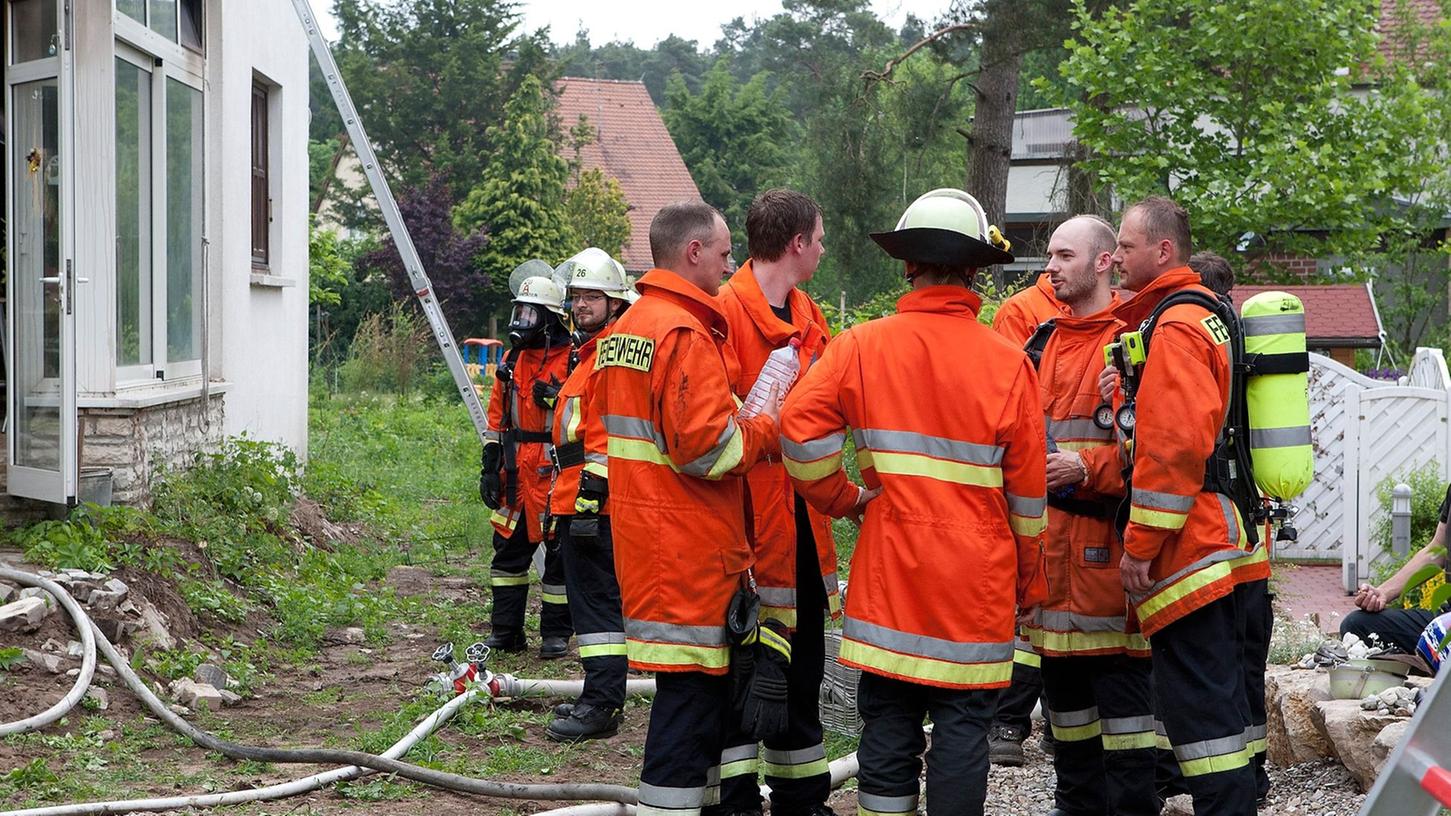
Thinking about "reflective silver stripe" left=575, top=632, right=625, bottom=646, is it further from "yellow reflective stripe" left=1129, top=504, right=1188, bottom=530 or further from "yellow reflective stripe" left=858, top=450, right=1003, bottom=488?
"yellow reflective stripe" left=1129, top=504, right=1188, bottom=530

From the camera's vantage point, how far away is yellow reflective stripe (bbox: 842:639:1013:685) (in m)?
3.96

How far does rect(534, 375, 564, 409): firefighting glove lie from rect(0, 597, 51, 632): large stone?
98.4 inches

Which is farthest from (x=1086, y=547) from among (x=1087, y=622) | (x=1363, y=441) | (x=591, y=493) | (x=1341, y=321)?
(x=1341, y=321)

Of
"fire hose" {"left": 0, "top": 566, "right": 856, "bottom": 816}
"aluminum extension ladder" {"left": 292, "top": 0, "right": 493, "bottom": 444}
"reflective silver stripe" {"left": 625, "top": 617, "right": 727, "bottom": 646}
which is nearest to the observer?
"reflective silver stripe" {"left": 625, "top": 617, "right": 727, "bottom": 646}

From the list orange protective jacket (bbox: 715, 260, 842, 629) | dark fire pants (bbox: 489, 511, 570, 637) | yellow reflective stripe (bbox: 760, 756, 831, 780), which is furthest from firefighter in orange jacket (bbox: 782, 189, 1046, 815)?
dark fire pants (bbox: 489, 511, 570, 637)

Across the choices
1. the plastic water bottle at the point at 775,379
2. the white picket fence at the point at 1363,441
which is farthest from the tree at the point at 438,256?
the plastic water bottle at the point at 775,379

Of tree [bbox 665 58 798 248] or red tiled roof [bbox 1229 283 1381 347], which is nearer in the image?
red tiled roof [bbox 1229 283 1381 347]

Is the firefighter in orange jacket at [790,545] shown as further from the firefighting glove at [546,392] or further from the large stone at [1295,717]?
the firefighting glove at [546,392]

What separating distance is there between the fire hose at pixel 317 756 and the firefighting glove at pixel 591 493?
3.52 ft

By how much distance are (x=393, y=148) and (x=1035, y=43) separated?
112ft

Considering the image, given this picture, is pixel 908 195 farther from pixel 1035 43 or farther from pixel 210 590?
pixel 210 590

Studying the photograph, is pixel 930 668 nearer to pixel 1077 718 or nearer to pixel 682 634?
pixel 682 634

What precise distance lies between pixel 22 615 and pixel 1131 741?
4736 millimetres

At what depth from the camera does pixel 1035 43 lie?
17.1 m
